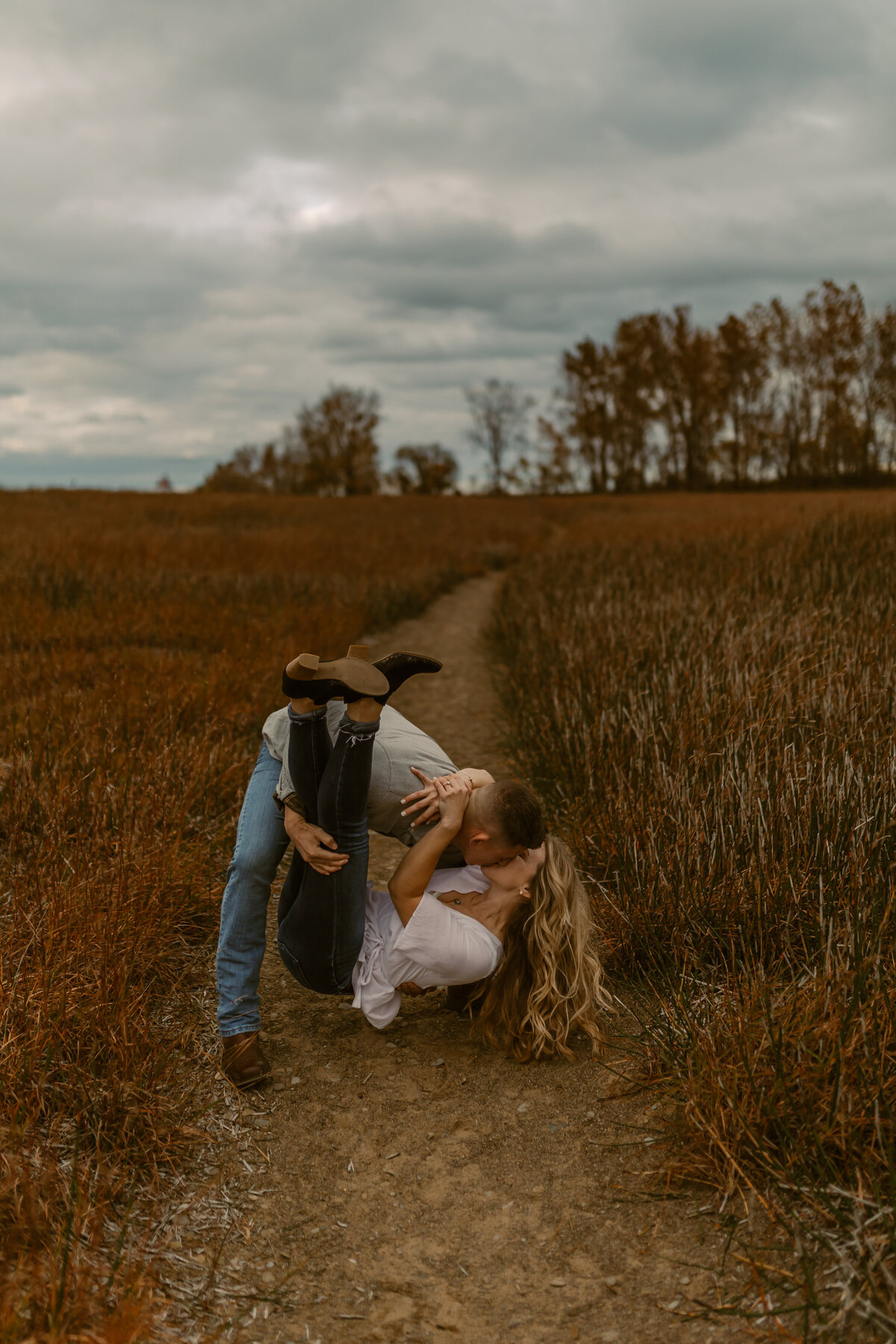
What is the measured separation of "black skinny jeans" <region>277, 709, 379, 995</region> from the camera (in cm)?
247

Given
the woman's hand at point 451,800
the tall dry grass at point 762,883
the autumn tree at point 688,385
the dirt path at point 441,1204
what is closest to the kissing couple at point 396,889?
the woman's hand at point 451,800

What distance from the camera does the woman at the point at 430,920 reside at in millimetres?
2521

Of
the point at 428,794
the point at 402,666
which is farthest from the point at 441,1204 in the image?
the point at 402,666

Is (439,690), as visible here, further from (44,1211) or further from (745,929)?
(44,1211)

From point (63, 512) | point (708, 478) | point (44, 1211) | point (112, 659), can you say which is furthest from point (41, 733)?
point (708, 478)

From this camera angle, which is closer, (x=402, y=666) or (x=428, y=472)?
(x=402, y=666)

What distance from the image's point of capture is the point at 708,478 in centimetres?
5191

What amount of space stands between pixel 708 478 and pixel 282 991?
52.7 meters

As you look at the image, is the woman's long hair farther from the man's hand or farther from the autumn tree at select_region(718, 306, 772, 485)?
the autumn tree at select_region(718, 306, 772, 485)

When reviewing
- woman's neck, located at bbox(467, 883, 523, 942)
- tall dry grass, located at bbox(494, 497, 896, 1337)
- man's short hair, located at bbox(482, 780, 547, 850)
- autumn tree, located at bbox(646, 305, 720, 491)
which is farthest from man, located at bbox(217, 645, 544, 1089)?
autumn tree, located at bbox(646, 305, 720, 491)

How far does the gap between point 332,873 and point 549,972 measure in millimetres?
787

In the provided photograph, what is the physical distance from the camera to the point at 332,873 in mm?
2580

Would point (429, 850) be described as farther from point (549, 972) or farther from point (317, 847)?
point (549, 972)

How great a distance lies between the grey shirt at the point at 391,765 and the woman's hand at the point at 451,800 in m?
0.16
